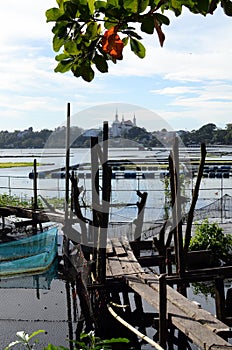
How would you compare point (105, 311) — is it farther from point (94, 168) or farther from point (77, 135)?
point (77, 135)

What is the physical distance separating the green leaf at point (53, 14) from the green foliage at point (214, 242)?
306 inches

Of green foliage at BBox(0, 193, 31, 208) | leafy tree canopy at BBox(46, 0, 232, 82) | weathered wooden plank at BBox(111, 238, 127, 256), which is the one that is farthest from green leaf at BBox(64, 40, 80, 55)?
green foliage at BBox(0, 193, 31, 208)

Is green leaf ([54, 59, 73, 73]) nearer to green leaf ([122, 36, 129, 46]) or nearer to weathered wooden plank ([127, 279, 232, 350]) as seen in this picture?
green leaf ([122, 36, 129, 46])

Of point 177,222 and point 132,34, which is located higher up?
point 132,34

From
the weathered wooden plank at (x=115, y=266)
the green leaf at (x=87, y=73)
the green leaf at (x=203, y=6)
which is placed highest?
the green leaf at (x=203, y=6)

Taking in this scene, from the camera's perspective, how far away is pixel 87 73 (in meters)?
1.17

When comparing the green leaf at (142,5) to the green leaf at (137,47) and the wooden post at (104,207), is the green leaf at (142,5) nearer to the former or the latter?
the green leaf at (137,47)

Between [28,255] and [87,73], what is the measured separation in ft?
21.1

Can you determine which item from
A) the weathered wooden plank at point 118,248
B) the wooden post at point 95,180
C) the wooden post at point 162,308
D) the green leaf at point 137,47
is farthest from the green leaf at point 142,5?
the weathered wooden plank at point 118,248

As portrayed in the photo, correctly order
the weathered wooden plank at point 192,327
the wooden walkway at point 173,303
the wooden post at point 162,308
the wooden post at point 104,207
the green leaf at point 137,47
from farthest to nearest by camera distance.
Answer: the wooden post at point 104,207
the wooden post at point 162,308
the wooden walkway at point 173,303
the weathered wooden plank at point 192,327
the green leaf at point 137,47

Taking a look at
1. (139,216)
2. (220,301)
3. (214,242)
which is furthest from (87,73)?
(214,242)

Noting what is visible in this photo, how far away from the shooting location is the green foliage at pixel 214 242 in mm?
8500

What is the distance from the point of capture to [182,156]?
743cm

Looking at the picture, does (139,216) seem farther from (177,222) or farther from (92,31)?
(92,31)
